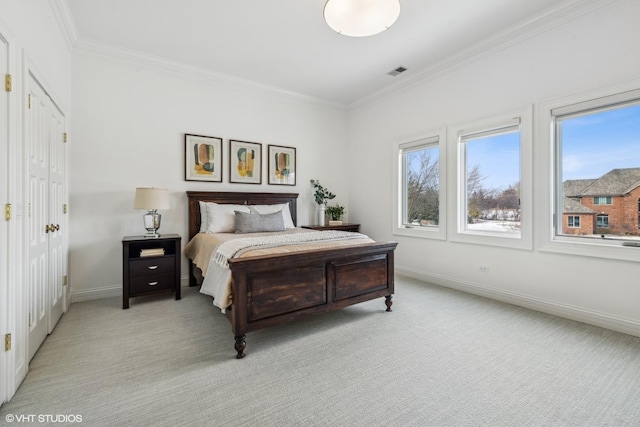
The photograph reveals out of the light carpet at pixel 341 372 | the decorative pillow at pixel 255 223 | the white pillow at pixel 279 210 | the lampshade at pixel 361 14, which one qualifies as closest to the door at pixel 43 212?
the light carpet at pixel 341 372

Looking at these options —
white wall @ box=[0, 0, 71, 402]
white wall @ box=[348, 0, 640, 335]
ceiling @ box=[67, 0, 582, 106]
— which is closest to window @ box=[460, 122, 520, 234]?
white wall @ box=[348, 0, 640, 335]

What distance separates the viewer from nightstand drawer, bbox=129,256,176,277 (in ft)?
10.6

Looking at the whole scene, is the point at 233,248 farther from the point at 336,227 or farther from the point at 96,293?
the point at 336,227

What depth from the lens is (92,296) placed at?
348 cm

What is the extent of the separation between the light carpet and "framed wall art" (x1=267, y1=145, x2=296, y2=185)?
2501 millimetres

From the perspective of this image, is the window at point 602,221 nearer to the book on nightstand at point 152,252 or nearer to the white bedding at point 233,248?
the white bedding at point 233,248

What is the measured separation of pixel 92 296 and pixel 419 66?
5144 millimetres

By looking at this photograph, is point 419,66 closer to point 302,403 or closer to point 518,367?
point 518,367

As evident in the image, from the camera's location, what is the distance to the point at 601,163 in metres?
2.76

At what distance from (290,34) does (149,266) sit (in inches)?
121

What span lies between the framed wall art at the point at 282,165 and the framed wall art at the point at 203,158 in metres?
0.84

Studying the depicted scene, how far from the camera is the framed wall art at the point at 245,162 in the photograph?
4.40 metres

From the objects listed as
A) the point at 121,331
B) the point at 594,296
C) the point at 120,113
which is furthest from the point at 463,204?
the point at 120,113

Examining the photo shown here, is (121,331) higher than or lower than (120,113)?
lower
